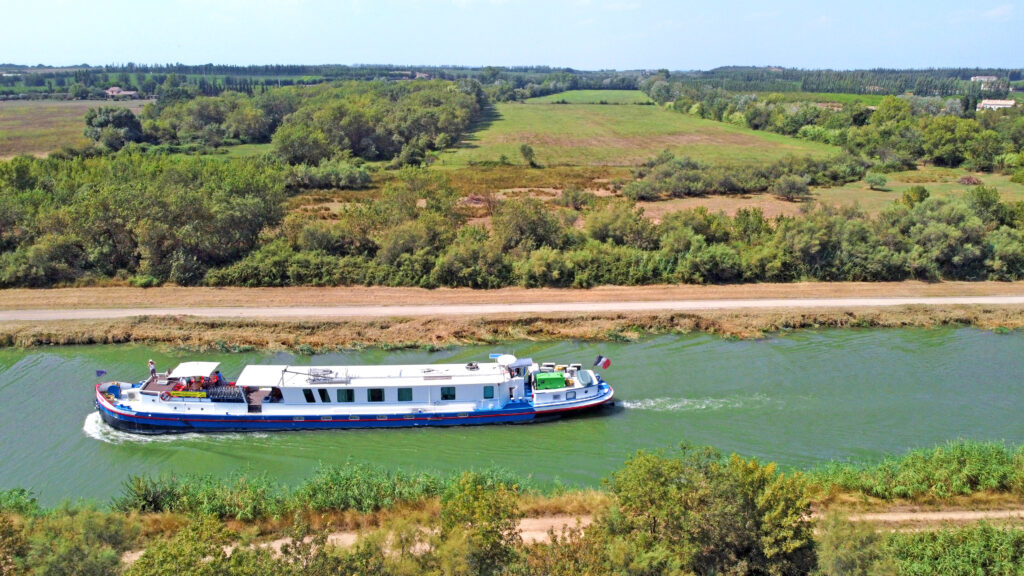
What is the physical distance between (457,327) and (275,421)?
38.2 ft

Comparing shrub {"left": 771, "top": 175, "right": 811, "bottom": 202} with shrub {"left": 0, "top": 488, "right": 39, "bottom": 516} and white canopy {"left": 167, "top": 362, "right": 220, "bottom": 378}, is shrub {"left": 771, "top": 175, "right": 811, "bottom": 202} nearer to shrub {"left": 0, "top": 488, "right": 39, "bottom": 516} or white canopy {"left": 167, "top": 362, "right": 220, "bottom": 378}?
white canopy {"left": 167, "top": 362, "right": 220, "bottom": 378}

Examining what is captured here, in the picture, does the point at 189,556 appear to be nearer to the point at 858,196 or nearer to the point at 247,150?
the point at 858,196

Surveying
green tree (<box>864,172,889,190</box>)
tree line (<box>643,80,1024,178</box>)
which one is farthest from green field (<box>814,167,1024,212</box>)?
tree line (<box>643,80,1024,178</box>)

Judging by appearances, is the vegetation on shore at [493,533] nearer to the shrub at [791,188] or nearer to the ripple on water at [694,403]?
the ripple on water at [694,403]

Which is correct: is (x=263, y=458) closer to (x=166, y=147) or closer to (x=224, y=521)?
(x=224, y=521)

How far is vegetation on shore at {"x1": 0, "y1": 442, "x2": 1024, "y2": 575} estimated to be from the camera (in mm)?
15125

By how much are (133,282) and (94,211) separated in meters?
6.18

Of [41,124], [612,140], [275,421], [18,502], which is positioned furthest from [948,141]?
[41,124]

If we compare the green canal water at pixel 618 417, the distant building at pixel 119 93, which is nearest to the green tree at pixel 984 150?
the green canal water at pixel 618 417

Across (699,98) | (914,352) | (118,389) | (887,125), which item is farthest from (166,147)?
(699,98)

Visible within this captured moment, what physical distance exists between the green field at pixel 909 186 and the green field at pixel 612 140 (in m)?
15.8

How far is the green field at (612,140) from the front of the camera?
102037 millimetres

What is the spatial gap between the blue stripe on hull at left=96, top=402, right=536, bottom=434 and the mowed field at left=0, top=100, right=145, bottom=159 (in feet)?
273

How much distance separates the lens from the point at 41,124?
126 m
